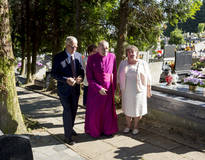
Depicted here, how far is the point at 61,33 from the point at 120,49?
19.4 ft

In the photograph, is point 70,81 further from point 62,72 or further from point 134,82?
point 134,82

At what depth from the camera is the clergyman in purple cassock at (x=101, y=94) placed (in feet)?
16.9

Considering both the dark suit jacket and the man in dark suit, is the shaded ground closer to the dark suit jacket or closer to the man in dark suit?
the man in dark suit

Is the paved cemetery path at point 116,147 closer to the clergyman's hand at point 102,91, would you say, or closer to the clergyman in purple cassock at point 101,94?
the clergyman in purple cassock at point 101,94

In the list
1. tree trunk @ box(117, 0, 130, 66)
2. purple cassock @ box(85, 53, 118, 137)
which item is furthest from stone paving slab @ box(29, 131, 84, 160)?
tree trunk @ box(117, 0, 130, 66)

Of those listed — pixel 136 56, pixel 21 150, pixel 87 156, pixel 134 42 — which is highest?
pixel 134 42

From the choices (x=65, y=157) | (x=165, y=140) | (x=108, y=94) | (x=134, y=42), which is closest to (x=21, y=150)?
(x=65, y=157)

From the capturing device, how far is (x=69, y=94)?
506 cm

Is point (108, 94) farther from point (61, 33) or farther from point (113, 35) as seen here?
point (61, 33)

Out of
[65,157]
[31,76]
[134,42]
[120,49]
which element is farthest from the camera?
[31,76]

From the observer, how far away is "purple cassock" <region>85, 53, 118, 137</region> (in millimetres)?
5164

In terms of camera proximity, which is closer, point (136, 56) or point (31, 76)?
point (136, 56)

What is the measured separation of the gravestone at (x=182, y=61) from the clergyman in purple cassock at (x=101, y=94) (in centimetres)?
665

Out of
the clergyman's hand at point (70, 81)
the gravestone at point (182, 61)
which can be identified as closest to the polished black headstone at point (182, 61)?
the gravestone at point (182, 61)
